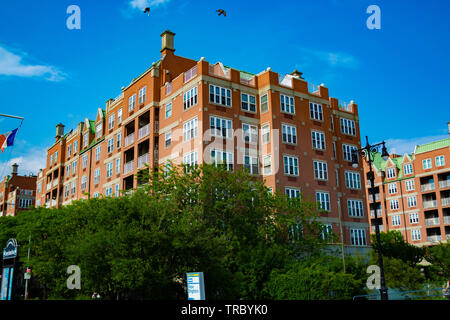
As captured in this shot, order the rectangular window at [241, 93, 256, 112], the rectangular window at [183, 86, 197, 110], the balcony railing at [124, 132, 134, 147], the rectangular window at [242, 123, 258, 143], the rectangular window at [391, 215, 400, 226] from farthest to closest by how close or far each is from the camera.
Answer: the rectangular window at [391, 215, 400, 226] < the balcony railing at [124, 132, 134, 147] < the rectangular window at [241, 93, 256, 112] < the rectangular window at [242, 123, 258, 143] < the rectangular window at [183, 86, 197, 110]

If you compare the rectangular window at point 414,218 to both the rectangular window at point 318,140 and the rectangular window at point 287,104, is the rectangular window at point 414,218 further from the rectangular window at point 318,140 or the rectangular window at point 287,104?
the rectangular window at point 287,104

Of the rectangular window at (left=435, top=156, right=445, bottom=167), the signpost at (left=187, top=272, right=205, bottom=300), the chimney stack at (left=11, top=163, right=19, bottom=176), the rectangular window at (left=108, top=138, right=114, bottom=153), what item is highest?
the chimney stack at (left=11, top=163, right=19, bottom=176)

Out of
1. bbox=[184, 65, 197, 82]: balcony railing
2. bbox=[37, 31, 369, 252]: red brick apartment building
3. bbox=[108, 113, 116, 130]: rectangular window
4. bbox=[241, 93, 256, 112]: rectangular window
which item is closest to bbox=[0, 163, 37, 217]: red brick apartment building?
bbox=[108, 113, 116, 130]: rectangular window

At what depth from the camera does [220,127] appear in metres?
40.0

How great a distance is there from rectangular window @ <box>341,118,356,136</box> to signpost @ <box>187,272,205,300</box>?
36.4 meters

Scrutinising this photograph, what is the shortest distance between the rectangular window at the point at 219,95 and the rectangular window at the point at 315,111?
934 cm

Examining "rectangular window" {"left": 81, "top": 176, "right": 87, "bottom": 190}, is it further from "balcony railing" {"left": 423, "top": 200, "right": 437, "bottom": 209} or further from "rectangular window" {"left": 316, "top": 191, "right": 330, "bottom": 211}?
"balcony railing" {"left": 423, "top": 200, "right": 437, "bottom": 209}

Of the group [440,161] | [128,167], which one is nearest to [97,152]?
[128,167]

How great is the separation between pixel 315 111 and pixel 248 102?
7693 mm

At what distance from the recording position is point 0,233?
53281 millimetres

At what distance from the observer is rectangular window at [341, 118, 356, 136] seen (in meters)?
50.7

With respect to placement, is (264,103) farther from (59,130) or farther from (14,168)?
(14,168)

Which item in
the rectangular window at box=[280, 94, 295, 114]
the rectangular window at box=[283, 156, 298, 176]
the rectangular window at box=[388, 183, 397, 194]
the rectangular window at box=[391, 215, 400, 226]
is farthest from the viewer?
the rectangular window at box=[388, 183, 397, 194]
